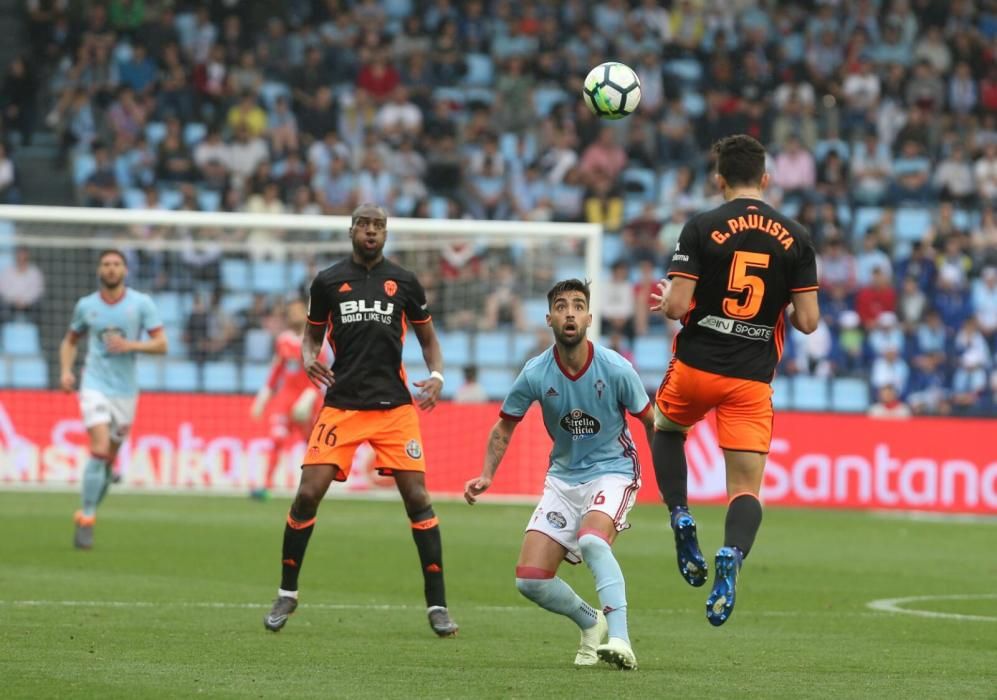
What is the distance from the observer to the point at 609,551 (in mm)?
8906

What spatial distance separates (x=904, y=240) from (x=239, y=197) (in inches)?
403

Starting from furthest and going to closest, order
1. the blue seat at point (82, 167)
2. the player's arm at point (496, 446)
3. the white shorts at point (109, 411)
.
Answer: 1. the blue seat at point (82, 167)
2. the white shorts at point (109, 411)
3. the player's arm at point (496, 446)

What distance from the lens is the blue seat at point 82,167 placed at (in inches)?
1043

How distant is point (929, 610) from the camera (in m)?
12.4

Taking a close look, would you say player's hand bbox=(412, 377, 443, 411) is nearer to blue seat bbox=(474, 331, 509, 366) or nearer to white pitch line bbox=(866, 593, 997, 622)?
white pitch line bbox=(866, 593, 997, 622)

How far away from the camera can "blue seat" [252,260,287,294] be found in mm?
23125

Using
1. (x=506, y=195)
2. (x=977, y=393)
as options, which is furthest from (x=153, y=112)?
(x=977, y=393)

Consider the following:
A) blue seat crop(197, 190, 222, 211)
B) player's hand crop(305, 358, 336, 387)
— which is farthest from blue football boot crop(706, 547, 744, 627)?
blue seat crop(197, 190, 222, 211)

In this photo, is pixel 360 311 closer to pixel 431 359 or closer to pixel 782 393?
pixel 431 359

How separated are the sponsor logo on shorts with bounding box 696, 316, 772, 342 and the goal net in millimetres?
12304

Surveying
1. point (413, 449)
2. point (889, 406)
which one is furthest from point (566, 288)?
point (889, 406)

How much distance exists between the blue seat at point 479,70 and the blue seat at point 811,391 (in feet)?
25.2

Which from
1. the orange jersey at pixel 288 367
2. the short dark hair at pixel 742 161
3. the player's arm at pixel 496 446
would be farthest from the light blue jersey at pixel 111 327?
the short dark hair at pixel 742 161

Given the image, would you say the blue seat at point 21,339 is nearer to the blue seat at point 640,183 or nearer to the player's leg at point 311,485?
the blue seat at point 640,183
